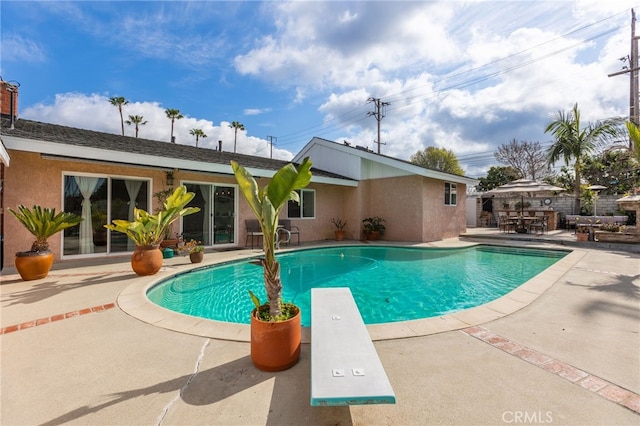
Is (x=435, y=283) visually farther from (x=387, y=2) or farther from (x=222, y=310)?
(x=387, y=2)

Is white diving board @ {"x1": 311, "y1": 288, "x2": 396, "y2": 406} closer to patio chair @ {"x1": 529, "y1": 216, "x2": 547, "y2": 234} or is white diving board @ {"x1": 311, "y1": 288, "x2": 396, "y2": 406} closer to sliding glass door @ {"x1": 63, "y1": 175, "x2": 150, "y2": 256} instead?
sliding glass door @ {"x1": 63, "y1": 175, "x2": 150, "y2": 256}

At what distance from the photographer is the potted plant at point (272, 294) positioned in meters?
2.62

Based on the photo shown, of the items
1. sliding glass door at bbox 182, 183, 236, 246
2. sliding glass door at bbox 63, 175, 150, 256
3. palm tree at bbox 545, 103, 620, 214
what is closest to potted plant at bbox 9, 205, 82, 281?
sliding glass door at bbox 63, 175, 150, 256

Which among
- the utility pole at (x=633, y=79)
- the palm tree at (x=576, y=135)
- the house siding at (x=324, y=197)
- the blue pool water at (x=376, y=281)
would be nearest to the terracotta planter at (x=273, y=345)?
the blue pool water at (x=376, y=281)

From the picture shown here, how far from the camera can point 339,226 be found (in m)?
15.0

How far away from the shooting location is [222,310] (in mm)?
5137

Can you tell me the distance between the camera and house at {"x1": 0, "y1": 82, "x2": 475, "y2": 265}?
7.37 metres

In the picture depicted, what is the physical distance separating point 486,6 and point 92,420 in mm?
12601

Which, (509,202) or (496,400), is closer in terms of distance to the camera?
(496,400)

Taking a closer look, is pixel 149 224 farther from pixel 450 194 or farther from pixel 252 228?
pixel 450 194

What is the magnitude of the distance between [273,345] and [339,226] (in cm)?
1245

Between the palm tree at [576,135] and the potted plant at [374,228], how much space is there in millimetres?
10931

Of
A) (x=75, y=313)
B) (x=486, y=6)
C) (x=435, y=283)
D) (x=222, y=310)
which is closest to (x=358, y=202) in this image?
(x=435, y=283)
